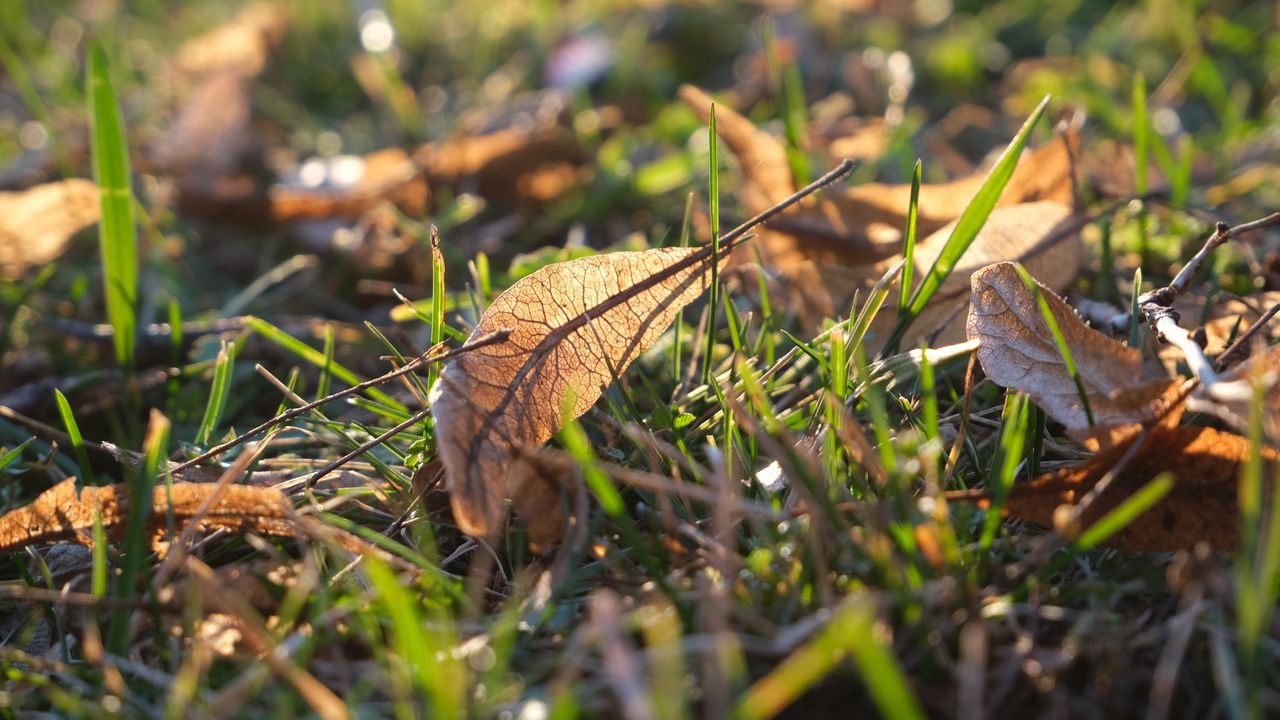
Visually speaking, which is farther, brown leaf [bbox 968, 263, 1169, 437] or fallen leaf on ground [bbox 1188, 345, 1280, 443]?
brown leaf [bbox 968, 263, 1169, 437]

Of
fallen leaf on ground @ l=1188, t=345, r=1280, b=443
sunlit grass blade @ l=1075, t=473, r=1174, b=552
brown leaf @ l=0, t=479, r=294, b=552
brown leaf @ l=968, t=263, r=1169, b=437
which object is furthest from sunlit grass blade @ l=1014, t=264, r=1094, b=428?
brown leaf @ l=0, t=479, r=294, b=552

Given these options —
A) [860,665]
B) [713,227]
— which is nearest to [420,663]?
[860,665]

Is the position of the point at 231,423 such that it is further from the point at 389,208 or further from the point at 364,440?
the point at 389,208

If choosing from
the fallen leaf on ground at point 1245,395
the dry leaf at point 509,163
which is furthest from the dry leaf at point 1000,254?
the dry leaf at point 509,163

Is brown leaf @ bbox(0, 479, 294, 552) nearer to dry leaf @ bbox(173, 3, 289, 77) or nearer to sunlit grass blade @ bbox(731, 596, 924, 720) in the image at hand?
sunlit grass blade @ bbox(731, 596, 924, 720)

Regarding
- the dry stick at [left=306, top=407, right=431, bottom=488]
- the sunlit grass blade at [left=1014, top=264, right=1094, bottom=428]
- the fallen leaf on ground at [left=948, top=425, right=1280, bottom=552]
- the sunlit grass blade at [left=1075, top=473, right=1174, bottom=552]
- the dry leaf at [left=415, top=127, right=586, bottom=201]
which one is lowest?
the fallen leaf on ground at [left=948, top=425, right=1280, bottom=552]

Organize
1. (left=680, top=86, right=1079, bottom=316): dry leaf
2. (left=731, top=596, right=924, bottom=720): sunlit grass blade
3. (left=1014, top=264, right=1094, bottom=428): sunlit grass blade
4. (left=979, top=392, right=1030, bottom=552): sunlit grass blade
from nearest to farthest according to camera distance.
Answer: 1. (left=731, top=596, right=924, bottom=720): sunlit grass blade
2. (left=979, top=392, right=1030, bottom=552): sunlit grass blade
3. (left=1014, top=264, right=1094, bottom=428): sunlit grass blade
4. (left=680, top=86, right=1079, bottom=316): dry leaf

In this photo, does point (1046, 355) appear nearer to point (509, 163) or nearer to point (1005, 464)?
point (1005, 464)
